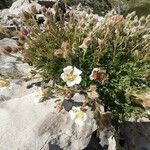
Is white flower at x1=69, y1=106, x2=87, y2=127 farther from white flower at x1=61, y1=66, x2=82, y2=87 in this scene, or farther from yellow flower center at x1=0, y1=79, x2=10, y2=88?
yellow flower center at x1=0, y1=79, x2=10, y2=88

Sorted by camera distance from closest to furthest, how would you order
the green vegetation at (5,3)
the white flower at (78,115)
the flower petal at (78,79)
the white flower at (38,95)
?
1. the white flower at (78,115)
2. the flower petal at (78,79)
3. the white flower at (38,95)
4. the green vegetation at (5,3)

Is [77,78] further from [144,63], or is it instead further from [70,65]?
[144,63]

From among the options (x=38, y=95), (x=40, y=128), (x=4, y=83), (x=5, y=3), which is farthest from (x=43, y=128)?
(x=5, y=3)

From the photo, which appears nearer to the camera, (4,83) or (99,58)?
(4,83)

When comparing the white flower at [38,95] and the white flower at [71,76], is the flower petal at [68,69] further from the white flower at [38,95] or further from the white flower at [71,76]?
the white flower at [38,95]

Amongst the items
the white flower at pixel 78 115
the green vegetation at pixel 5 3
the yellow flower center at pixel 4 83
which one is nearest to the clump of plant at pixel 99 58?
the white flower at pixel 78 115

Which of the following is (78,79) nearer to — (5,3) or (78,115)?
(78,115)
